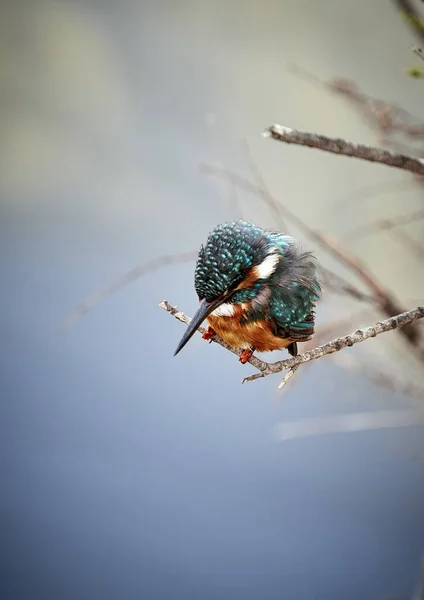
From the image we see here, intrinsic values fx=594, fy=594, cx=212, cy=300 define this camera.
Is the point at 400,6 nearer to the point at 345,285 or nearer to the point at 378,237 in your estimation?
the point at 345,285

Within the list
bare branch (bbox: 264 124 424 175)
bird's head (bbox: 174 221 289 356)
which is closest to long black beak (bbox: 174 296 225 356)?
bird's head (bbox: 174 221 289 356)

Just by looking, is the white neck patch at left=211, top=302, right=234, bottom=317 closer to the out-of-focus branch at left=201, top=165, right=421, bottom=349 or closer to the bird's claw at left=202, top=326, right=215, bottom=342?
the bird's claw at left=202, top=326, right=215, bottom=342

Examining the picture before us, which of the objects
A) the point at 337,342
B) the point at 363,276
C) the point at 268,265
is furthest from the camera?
the point at 363,276

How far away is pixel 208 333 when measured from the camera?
0.62 metres

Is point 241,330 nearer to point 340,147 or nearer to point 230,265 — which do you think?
point 230,265

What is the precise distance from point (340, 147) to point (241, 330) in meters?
0.23

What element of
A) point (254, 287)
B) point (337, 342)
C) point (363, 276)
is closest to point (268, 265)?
point (254, 287)

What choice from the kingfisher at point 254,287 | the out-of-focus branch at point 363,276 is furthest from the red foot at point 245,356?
the out-of-focus branch at point 363,276

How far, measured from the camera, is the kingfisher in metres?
0.54

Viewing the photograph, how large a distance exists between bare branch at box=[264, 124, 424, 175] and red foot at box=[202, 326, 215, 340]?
0.21 meters

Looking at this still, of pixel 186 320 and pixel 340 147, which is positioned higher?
pixel 340 147

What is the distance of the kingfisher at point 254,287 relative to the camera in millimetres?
535

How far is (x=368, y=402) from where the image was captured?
2471 millimetres

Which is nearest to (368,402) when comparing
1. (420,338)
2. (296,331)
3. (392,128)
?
(420,338)
